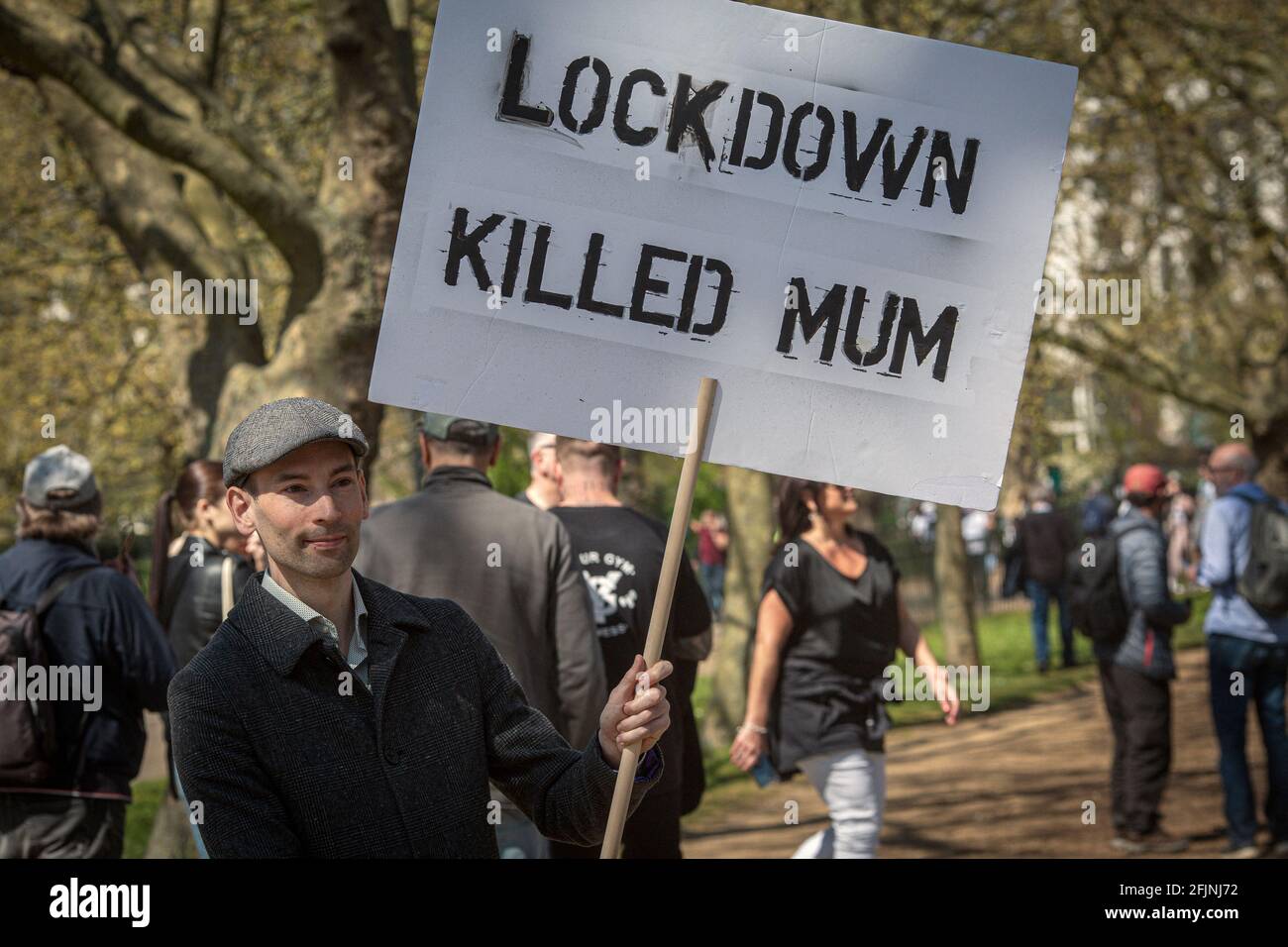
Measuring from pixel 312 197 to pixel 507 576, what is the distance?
6525mm

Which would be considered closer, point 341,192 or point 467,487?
point 467,487

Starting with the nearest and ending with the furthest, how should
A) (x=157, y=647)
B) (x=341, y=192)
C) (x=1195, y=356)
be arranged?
1. (x=157, y=647)
2. (x=341, y=192)
3. (x=1195, y=356)

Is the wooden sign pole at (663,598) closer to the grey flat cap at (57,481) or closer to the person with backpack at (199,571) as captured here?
the grey flat cap at (57,481)

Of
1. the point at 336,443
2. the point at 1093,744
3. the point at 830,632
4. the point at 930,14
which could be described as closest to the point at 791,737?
the point at 830,632

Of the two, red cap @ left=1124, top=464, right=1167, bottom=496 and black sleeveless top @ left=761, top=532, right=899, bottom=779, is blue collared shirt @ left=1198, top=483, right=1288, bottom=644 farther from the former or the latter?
black sleeveless top @ left=761, top=532, right=899, bottom=779

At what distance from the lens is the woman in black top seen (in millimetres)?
6320

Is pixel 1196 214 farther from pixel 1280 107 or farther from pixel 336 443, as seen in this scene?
pixel 336 443

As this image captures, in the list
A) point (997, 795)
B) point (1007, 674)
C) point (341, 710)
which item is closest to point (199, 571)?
point (341, 710)

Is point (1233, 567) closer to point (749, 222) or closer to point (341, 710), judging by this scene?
point (749, 222)

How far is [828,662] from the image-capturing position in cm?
643

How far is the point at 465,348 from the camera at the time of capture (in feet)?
10.6

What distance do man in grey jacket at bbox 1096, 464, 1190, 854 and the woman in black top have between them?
8.68 feet

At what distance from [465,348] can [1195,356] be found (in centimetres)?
1858

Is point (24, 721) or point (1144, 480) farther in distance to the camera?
point (1144, 480)
